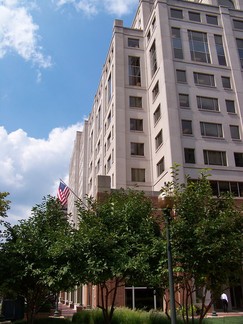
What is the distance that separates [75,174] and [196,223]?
240ft

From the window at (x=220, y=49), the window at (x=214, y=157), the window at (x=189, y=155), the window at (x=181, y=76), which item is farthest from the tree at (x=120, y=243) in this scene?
the window at (x=220, y=49)

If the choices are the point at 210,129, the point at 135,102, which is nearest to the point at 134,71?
the point at 135,102

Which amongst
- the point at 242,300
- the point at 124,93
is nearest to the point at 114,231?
the point at 242,300

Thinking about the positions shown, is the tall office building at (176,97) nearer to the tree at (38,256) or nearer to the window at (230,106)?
the window at (230,106)

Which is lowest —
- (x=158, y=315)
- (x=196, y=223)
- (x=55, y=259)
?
(x=158, y=315)

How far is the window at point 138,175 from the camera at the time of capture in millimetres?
40938

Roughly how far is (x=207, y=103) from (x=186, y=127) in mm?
4231

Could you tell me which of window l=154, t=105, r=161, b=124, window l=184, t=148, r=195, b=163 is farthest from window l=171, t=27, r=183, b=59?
window l=184, t=148, r=195, b=163

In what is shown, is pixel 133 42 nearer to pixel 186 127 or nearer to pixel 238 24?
pixel 238 24

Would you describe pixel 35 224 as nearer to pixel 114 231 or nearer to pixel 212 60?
pixel 114 231

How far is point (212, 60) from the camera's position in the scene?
41.9m

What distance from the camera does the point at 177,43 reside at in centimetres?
4191

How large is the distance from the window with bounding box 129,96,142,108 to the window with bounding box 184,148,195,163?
413 inches

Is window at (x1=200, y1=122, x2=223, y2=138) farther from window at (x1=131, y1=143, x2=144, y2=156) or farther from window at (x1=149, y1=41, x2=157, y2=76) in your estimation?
window at (x1=149, y1=41, x2=157, y2=76)
